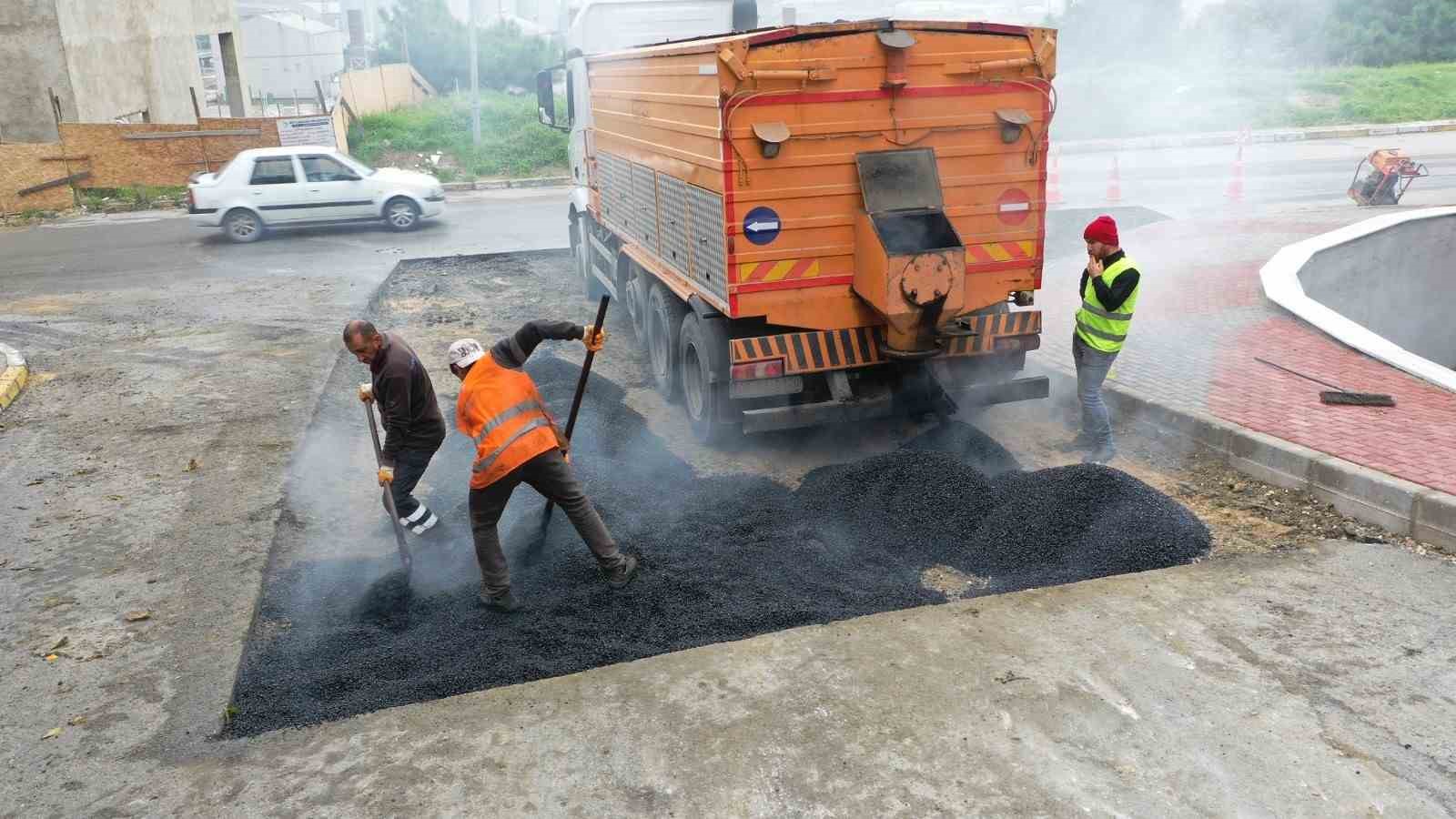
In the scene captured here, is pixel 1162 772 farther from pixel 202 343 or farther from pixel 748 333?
pixel 202 343

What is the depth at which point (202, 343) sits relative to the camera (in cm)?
1065

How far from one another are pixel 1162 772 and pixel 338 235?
56.6ft

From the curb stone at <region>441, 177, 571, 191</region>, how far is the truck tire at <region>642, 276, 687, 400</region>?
16981mm

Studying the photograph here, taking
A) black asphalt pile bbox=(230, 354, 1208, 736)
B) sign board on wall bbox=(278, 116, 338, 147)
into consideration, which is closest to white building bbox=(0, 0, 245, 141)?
sign board on wall bbox=(278, 116, 338, 147)

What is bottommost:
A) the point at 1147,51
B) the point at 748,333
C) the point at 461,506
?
the point at 461,506

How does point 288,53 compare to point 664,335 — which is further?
point 288,53

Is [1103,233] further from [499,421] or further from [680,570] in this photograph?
[499,421]

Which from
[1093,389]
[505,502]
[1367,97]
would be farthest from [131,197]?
[1367,97]

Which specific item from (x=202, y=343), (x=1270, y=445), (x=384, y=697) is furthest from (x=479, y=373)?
(x=202, y=343)

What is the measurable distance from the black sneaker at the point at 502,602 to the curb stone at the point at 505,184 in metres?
20.9

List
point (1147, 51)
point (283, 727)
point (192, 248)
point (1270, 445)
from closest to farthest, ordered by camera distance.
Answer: point (283, 727) → point (1270, 445) → point (192, 248) → point (1147, 51)

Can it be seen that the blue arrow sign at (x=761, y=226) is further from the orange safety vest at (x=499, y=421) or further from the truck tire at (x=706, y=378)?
the orange safety vest at (x=499, y=421)

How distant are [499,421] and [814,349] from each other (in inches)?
97.2

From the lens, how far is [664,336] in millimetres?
8539
